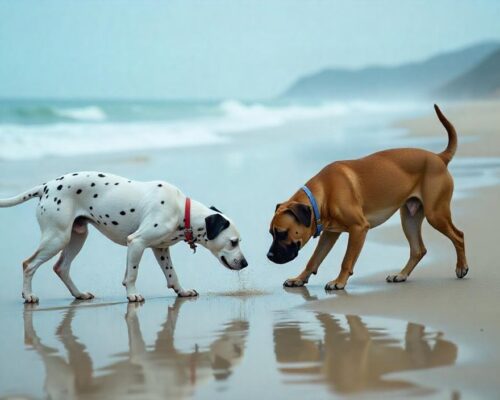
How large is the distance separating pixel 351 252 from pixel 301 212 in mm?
523

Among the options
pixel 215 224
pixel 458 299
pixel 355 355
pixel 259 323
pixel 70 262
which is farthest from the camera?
pixel 70 262

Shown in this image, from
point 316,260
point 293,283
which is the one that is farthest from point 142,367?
point 316,260

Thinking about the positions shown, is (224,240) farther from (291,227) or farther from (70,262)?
(70,262)

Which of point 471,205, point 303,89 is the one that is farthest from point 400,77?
point 471,205

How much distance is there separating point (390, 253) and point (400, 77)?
3109 inches

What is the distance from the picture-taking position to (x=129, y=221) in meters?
7.06

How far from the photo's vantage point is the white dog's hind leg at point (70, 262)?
7078mm

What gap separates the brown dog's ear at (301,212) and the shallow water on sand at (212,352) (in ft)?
2.07

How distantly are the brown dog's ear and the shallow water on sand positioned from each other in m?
0.63

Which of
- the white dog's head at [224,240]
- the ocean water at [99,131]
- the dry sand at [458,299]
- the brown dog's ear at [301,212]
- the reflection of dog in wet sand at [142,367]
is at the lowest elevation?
the reflection of dog in wet sand at [142,367]

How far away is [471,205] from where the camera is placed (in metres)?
10.6

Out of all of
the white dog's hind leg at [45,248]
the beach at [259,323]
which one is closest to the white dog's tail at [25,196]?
the white dog's hind leg at [45,248]

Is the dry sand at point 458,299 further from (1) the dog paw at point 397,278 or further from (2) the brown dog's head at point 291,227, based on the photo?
(2) the brown dog's head at point 291,227

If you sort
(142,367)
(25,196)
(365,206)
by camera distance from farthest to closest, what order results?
(365,206), (25,196), (142,367)
